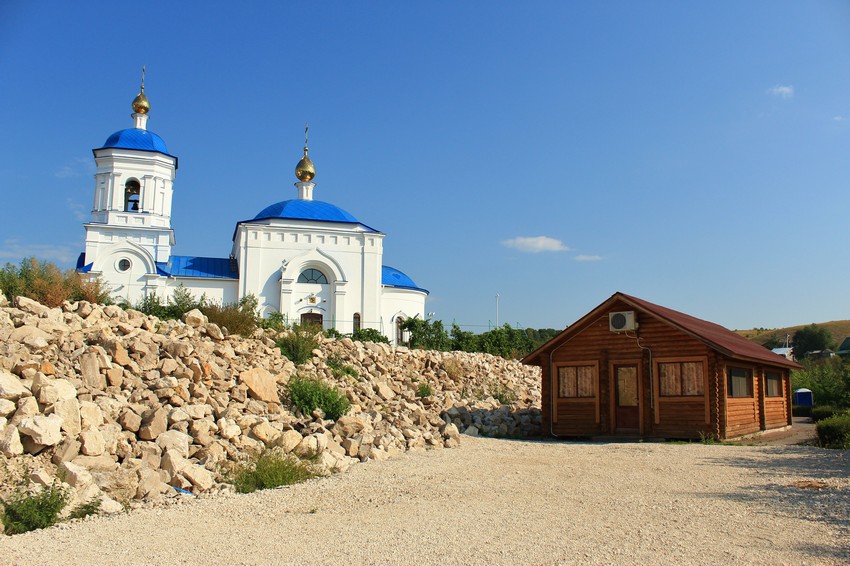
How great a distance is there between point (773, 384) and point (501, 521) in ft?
54.0

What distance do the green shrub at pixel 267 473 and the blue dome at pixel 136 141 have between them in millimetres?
30665

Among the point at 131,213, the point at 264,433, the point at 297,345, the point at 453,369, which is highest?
the point at 131,213

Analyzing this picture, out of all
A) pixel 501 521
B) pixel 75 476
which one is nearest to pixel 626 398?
pixel 501 521

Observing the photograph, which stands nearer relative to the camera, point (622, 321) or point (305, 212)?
point (622, 321)

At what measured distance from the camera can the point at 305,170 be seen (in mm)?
41594

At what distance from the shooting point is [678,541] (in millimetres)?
7016

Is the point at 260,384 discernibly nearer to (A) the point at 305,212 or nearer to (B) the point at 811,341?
(A) the point at 305,212

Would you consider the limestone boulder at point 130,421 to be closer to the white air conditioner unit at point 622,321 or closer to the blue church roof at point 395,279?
the white air conditioner unit at point 622,321

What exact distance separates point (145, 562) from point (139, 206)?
3393 cm

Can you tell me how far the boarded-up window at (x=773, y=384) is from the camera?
2062cm

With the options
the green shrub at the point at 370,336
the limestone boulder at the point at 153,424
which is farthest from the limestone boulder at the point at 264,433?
the green shrub at the point at 370,336

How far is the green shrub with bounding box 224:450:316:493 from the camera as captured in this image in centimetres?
1080

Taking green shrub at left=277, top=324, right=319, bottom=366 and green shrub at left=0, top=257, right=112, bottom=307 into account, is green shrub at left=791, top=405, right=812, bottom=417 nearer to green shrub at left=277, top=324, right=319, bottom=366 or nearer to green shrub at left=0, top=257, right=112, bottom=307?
green shrub at left=277, top=324, right=319, bottom=366

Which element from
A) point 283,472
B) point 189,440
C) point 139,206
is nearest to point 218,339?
point 189,440
